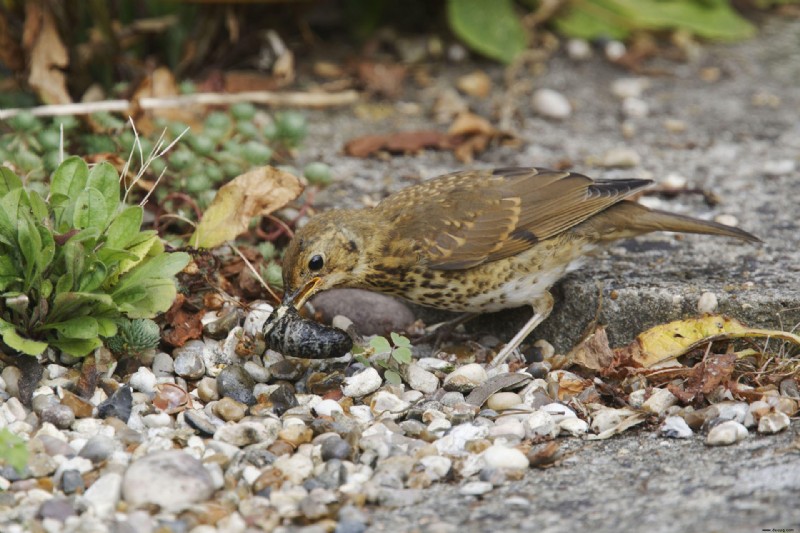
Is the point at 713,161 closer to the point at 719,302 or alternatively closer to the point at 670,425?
the point at 719,302

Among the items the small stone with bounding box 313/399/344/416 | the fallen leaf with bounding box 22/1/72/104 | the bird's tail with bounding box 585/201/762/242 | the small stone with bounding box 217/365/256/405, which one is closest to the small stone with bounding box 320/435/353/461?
the small stone with bounding box 313/399/344/416

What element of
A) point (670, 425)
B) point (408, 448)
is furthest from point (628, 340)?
point (408, 448)

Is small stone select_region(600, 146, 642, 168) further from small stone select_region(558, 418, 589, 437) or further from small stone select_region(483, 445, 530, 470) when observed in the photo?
small stone select_region(483, 445, 530, 470)

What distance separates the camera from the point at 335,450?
12.3 feet

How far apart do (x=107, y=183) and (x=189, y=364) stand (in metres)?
0.79

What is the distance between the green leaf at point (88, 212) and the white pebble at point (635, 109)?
4.05 metres

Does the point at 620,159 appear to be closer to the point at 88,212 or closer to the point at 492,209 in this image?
the point at 492,209

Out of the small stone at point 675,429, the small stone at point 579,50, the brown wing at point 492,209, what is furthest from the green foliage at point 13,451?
the small stone at point 579,50

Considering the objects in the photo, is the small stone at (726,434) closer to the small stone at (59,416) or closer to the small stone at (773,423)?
the small stone at (773,423)

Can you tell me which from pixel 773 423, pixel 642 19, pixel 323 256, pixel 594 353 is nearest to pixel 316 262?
pixel 323 256

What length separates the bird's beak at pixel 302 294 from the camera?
4.54 metres

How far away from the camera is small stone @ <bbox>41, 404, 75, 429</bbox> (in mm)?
3896

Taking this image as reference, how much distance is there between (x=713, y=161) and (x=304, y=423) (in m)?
3.50

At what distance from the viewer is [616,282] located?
494 cm
